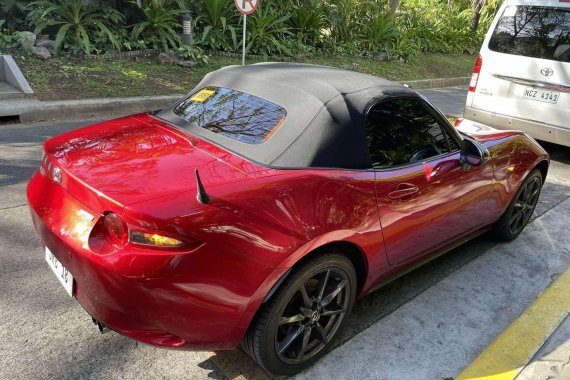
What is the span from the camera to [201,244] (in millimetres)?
1894

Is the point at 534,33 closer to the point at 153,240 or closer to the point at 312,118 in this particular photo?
the point at 312,118

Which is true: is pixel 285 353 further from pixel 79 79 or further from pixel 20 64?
pixel 20 64

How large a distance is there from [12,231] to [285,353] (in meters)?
2.39

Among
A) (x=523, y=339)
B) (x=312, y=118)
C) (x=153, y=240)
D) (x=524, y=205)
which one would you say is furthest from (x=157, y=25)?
(x=523, y=339)

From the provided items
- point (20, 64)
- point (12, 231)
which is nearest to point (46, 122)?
point (20, 64)

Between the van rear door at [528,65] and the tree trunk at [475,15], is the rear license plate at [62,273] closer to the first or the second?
the van rear door at [528,65]

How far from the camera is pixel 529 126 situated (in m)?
6.10

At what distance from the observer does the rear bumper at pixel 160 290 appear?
73.2 inches

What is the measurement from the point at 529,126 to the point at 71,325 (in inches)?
228

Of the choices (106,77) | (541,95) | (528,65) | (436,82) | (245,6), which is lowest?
(436,82)

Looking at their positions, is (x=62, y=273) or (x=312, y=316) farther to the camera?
(x=312, y=316)

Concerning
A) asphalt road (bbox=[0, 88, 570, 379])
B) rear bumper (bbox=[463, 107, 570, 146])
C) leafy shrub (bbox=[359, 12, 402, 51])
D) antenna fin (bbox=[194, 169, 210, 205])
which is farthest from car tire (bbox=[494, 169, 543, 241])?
leafy shrub (bbox=[359, 12, 402, 51])

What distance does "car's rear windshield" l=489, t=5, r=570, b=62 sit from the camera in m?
5.84

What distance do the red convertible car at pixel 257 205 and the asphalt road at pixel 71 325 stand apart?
307 millimetres
